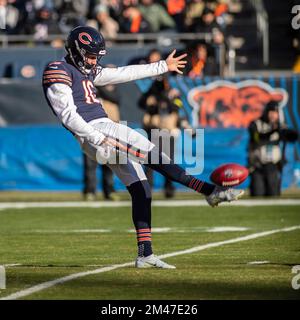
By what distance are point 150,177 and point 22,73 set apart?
21.4ft

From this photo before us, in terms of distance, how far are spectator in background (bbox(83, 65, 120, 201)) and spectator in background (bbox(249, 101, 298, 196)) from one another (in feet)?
8.00

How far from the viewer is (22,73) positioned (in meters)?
22.6

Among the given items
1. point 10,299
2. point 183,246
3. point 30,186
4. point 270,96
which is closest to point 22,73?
point 30,186

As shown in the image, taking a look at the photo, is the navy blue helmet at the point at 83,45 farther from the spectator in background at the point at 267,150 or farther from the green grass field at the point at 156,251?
the spectator in background at the point at 267,150

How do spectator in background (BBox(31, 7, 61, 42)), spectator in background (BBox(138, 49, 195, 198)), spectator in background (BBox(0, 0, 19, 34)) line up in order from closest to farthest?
spectator in background (BBox(138, 49, 195, 198)), spectator in background (BBox(31, 7, 61, 42)), spectator in background (BBox(0, 0, 19, 34))

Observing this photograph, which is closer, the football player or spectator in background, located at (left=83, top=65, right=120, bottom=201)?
the football player

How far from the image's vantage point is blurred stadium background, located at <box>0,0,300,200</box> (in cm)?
1986

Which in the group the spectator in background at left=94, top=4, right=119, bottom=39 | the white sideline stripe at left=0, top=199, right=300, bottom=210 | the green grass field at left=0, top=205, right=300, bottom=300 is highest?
the spectator in background at left=94, top=4, right=119, bottom=39

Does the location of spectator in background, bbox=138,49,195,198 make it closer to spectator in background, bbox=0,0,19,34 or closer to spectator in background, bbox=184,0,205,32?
spectator in background, bbox=184,0,205,32

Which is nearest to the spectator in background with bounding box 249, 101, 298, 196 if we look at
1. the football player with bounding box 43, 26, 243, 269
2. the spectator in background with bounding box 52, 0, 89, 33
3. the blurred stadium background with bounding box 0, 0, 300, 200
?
the blurred stadium background with bounding box 0, 0, 300, 200

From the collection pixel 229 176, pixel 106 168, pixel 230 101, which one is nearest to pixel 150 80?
pixel 230 101

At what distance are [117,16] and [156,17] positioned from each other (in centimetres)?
94

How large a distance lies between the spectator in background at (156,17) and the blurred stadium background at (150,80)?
28 mm

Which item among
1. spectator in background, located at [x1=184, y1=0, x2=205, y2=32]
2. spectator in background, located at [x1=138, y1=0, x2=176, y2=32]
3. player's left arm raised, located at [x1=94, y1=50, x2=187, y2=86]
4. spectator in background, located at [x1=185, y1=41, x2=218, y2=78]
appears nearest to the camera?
player's left arm raised, located at [x1=94, y1=50, x2=187, y2=86]
